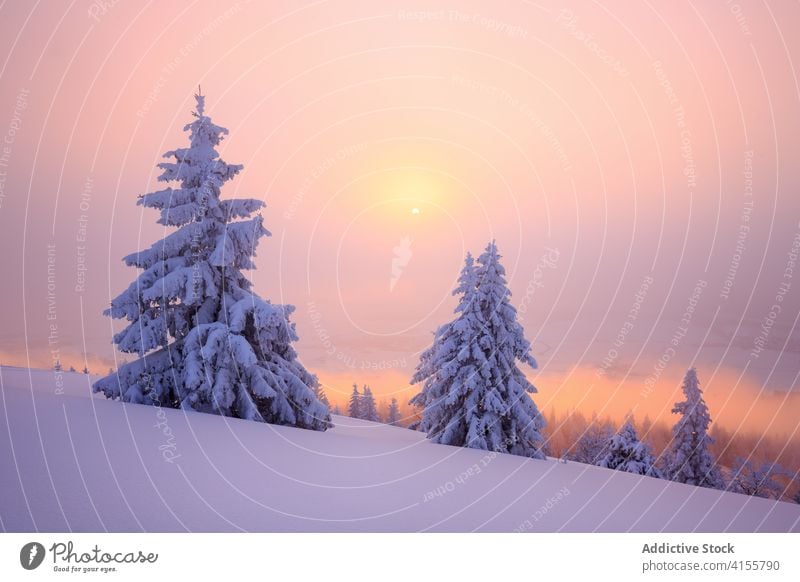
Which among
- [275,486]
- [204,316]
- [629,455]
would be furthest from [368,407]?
[275,486]

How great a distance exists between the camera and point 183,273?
11.2 metres

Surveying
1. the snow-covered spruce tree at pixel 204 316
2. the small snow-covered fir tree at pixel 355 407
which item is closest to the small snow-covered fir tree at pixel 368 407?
the small snow-covered fir tree at pixel 355 407

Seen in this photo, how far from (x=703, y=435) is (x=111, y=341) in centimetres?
3000

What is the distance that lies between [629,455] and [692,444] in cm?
549

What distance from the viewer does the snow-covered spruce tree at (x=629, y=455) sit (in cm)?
2264

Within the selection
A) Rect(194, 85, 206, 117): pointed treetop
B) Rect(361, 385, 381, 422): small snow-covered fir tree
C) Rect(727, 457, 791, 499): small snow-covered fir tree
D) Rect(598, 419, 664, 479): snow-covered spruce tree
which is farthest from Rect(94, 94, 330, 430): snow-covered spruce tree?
Rect(361, 385, 381, 422): small snow-covered fir tree

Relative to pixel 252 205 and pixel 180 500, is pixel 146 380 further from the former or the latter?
pixel 180 500

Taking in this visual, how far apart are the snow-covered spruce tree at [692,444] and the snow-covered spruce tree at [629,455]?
2.52m

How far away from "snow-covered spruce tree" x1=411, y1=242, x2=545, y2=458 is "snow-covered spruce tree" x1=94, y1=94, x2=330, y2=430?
5.51m

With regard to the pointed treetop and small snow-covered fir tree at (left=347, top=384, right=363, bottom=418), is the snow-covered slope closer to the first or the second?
the pointed treetop

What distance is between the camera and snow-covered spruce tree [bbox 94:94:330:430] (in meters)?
10.7
